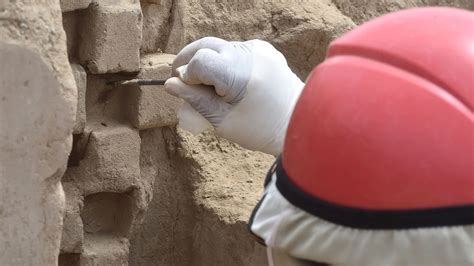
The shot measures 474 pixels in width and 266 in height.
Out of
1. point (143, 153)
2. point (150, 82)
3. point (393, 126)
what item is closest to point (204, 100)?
point (150, 82)

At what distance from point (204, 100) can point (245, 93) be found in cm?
9

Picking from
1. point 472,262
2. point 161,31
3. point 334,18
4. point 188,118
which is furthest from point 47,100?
point 334,18

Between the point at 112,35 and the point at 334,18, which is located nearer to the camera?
the point at 112,35

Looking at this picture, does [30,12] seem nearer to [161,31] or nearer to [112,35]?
[112,35]

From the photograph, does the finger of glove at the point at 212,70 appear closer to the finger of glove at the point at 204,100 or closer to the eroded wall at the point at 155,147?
the finger of glove at the point at 204,100

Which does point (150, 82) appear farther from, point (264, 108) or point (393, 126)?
point (393, 126)

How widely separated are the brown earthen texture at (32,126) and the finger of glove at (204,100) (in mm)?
387

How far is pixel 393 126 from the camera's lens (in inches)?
42.4

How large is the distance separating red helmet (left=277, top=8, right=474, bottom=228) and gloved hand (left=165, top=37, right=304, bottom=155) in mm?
682

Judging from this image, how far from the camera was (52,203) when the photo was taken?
1605 millimetres

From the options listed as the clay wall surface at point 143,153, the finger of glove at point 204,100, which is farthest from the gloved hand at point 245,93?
the clay wall surface at point 143,153

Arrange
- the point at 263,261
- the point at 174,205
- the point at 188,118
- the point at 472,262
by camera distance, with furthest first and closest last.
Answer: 1. the point at 174,205
2. the point at 263,261
3. the point at 188,118
4. the point at 472,262

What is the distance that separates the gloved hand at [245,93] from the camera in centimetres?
186

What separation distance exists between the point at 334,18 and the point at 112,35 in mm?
825
